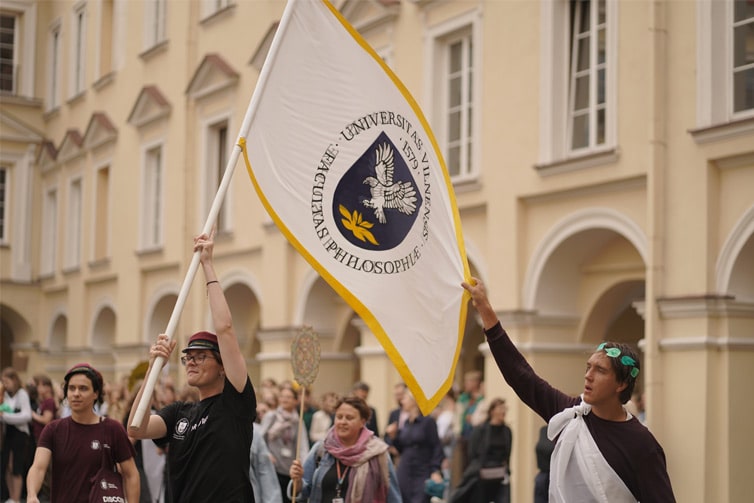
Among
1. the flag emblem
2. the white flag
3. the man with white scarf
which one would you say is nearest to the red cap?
the white flag

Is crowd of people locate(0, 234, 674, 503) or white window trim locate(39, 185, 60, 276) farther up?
white window trim locate(39, 185, 60, 276)

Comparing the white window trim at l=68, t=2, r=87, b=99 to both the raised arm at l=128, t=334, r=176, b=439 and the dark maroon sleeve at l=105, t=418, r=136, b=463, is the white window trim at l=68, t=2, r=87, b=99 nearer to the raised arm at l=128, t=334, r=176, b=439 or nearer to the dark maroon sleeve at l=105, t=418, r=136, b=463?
the dark maroon sleeve at l=105, t=418, r=136, b=463

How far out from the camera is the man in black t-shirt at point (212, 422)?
6281 mm

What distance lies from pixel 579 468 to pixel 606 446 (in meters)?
0.14

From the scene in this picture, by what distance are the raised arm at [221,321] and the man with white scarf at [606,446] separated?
5.50 feet

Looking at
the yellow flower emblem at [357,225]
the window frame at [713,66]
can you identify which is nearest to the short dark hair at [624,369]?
the yellow flower emblem at [357,225]

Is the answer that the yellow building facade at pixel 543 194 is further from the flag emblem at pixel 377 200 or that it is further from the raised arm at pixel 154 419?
the raised arm at pixel 154 419

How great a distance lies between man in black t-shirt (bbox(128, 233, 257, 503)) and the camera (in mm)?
6281

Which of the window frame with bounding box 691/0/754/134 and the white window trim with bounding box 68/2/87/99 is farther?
the white window trim with bounding box 68/2/87/99

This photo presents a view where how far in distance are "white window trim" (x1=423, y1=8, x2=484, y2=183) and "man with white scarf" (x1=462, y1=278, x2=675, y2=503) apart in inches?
485

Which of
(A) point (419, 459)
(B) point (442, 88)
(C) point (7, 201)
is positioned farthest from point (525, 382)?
(C) point (7, 201)

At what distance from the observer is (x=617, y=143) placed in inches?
592

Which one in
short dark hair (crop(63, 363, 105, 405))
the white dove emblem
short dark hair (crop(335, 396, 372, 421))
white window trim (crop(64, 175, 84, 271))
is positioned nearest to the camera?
the white dove emblem

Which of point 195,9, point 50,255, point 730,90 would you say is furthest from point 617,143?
point 50,255
